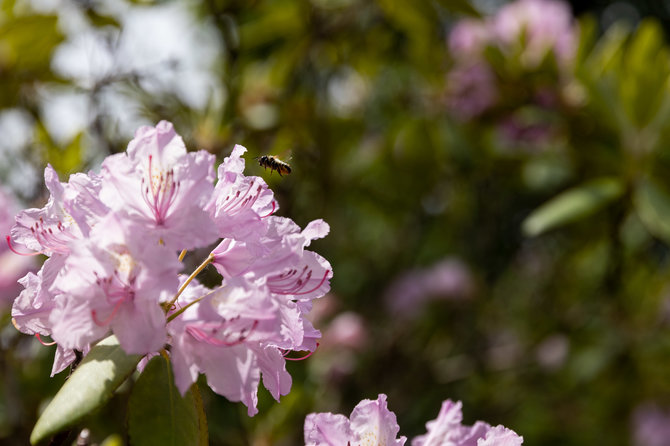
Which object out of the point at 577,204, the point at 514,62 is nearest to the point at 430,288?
the point at 514,62

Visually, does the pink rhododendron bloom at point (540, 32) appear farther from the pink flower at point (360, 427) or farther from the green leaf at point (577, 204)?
the pink flower at point (360, 427)

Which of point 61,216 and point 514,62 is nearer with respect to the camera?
point 61,216

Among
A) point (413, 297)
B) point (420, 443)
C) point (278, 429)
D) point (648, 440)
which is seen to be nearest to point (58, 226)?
point (420, 443)

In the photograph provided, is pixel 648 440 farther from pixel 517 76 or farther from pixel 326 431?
pixel 326 431

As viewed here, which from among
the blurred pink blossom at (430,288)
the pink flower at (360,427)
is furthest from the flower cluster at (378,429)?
the blurred pink blossom at (430,288)

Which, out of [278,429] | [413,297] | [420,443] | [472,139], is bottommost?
[413,297]

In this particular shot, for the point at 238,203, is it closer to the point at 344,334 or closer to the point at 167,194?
the point at 167,194

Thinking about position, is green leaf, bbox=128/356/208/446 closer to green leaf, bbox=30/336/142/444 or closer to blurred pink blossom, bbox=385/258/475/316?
green leaf, bbox=30/336/142/444
